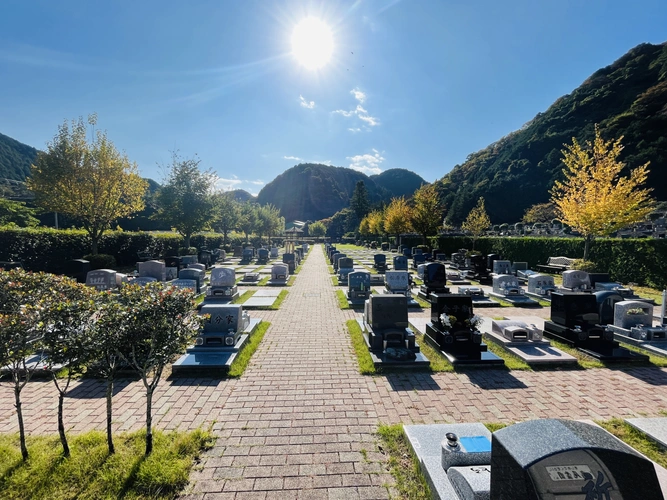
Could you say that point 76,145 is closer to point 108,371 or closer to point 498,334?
point 108,371

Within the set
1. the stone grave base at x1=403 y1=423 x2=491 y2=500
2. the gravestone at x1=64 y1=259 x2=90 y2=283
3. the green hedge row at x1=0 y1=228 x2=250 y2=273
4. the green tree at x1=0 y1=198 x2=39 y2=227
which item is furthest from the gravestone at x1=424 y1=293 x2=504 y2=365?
the green tree at x1=0 y1=198 x2=39 y2=227

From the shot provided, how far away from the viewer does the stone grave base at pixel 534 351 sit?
24.3 ft

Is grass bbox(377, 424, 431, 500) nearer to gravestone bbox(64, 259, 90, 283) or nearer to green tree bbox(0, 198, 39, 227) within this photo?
gravestone bbox(64, 259, 90, 283)

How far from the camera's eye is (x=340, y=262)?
23.0m

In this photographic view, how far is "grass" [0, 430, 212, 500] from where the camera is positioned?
11.8 feet

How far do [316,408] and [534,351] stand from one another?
6078 mm

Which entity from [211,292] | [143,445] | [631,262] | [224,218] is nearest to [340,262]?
[211,292]

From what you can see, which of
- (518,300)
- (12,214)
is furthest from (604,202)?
(12,214)

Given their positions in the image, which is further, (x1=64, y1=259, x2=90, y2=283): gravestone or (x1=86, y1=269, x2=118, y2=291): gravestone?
(x1=64, y1=259, x2=90, y2=283): gravestone

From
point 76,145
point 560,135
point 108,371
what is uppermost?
point 560,135

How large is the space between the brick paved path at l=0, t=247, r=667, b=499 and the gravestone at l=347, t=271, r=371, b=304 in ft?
19.5

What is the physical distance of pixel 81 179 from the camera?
2236 centimetres

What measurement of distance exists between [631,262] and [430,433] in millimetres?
20983

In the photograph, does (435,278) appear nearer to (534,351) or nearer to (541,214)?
(534,351)
